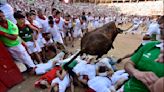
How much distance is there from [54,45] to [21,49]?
115 inches

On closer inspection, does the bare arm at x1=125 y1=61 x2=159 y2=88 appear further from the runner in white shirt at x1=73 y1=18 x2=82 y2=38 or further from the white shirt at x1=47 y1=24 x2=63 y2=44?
the runner in white shirt at x1=73 y1=18 x2=82 y2=38

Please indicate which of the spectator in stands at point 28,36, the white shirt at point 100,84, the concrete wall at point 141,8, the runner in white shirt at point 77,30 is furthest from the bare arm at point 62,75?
the concrete wall at point 141,8

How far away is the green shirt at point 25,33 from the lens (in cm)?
798

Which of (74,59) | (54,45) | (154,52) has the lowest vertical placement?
(54,45)

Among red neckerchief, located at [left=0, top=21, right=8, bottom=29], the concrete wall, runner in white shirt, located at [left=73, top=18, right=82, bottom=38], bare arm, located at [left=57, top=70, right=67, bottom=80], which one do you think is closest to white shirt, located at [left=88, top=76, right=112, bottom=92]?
bare arm, located at [left=57, top=70, right=67, bottom=80]

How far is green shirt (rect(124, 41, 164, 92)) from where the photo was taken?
2.00 meters

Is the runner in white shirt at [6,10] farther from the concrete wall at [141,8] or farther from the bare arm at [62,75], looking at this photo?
the concrete wall at [141,8]

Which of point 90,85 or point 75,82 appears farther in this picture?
point 75,82

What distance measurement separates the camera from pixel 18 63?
7254 millimetres

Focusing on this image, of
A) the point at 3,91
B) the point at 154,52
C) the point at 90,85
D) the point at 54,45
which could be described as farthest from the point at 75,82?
the point at 154,52

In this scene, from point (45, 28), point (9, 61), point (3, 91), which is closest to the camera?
point (3, 91)

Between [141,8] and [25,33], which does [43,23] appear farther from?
[141,8]

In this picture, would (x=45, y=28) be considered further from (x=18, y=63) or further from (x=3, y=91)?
(x=3, y=91)

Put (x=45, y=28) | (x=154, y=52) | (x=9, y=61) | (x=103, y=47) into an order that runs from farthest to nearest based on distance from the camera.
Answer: (x=45, y=28)
(x=103, y=47)
(x=9, y=61)
(x=154, y=52)
